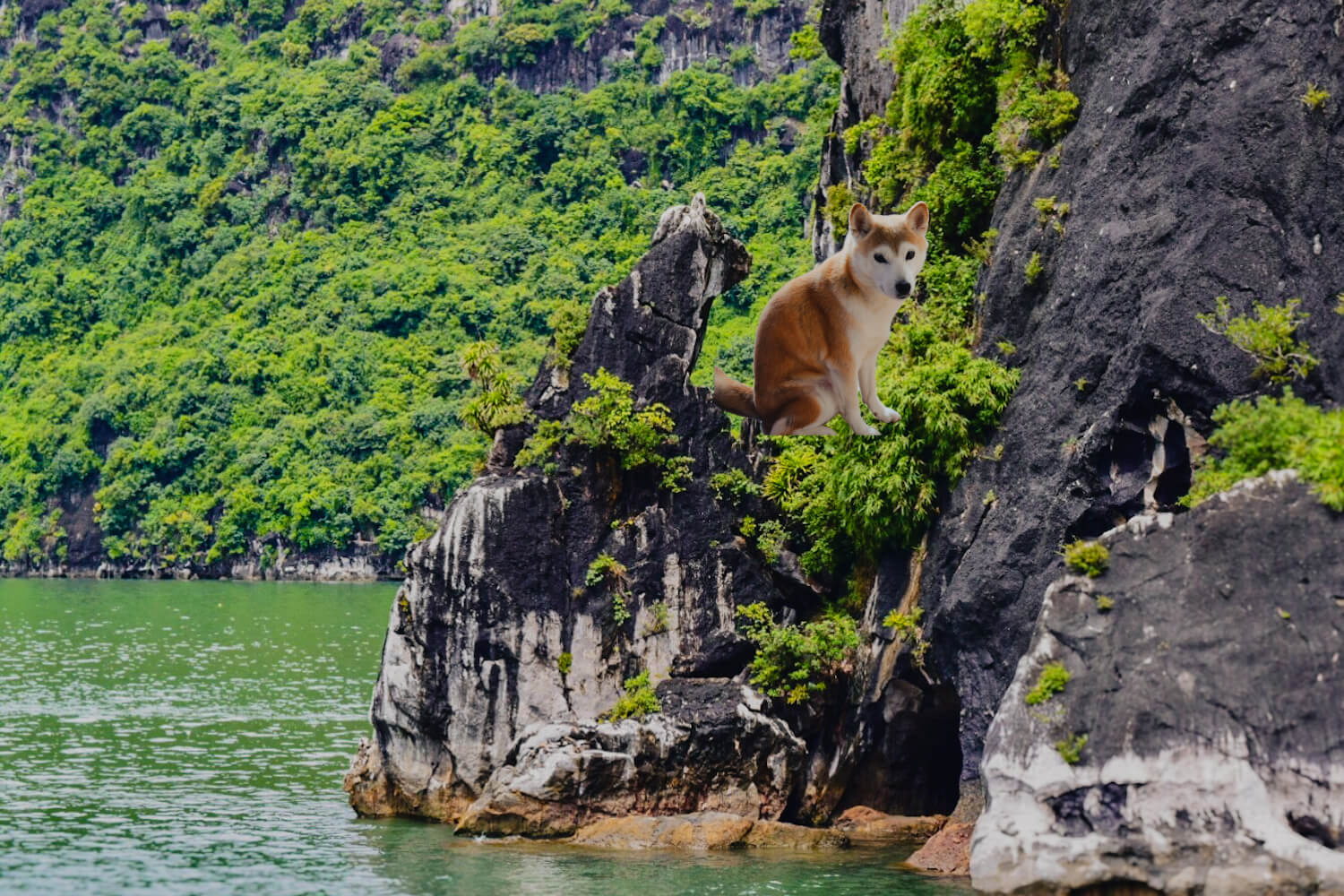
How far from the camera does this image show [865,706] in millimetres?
23938

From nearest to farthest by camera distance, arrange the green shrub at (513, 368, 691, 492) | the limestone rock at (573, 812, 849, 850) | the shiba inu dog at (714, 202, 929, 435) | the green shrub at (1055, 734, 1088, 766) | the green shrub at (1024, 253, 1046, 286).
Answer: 1. the shiba inu dog at (714, 202, 929, 435)
2. the green shrub at (1055, 734, 1088, 766)
3. the green shrub at (1024, 253, 1046, 286)
4. the limestone rock at (573, 812, 849, 850)
5. the green shrub at (513, 368, 691, 492)

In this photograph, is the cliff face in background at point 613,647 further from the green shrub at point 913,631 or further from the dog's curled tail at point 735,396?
the dog's curled tail at point 735,396

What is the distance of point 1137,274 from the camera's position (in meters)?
18.3

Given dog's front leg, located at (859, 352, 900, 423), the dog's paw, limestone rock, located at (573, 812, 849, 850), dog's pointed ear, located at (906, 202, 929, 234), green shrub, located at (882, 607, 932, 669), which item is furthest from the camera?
limestone rock, located at (573, 812, 849, 850)

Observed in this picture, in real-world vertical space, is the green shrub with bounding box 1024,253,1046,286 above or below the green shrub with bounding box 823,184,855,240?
below

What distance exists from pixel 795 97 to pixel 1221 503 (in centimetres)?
9506

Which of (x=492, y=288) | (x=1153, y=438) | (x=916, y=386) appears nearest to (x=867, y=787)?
(x=916, y=386)

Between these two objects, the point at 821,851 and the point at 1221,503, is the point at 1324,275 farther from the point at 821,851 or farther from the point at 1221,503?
the point at 821,851

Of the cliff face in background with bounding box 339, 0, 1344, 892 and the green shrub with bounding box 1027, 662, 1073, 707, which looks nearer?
the cliff face in background with bounding box 339, 0, 1344, 892

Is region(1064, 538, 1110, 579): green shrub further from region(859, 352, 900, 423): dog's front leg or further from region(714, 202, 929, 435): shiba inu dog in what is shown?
region(714, 202, 929, 435): shiba inu dog

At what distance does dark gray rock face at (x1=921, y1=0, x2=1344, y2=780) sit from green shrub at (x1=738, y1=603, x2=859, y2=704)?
3.42 meters

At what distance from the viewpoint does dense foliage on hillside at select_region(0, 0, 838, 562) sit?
90150mm

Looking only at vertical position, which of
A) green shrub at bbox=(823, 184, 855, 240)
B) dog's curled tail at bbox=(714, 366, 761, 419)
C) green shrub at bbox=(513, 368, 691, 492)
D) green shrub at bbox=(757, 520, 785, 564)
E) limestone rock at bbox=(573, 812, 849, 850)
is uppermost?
green shrub at bbox=(823, 184, 855, 240)

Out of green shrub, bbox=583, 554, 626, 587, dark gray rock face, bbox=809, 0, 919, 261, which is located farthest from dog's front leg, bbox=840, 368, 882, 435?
dark gray rock face, bbox=809, 0, 919, 261
